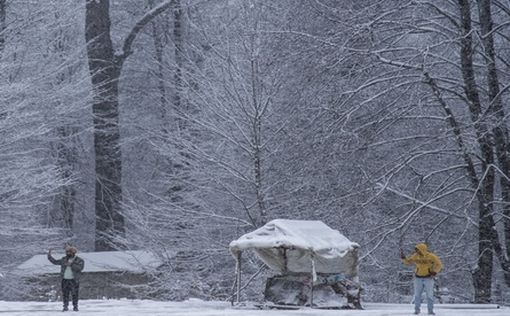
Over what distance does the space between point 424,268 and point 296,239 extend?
11.9 feet

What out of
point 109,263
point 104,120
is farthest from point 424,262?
point 104,120

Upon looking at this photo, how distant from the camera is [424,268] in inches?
783

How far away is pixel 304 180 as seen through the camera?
2866cm

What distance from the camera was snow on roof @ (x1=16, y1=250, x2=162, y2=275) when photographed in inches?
1259

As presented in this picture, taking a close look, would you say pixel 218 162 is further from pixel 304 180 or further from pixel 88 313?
pixel 88 313

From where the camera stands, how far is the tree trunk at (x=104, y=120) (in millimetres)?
38406

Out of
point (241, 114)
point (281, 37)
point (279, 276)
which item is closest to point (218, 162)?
point (241, 114)

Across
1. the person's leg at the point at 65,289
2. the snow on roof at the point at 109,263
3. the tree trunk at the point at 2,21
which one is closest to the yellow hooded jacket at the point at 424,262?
the person's leg at the point at 65,289

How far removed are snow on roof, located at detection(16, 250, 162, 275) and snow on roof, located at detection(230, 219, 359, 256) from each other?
8866 mm

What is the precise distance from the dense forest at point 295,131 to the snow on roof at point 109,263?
0.50 m

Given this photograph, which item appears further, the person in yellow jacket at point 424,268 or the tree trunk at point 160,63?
the tree trunk at point 160,63

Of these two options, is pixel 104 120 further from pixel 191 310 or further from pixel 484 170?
pixel 191 310

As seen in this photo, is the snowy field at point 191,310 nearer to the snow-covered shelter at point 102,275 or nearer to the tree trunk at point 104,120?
the snow-covered shelter at point 102,275

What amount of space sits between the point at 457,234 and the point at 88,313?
12.8 m
